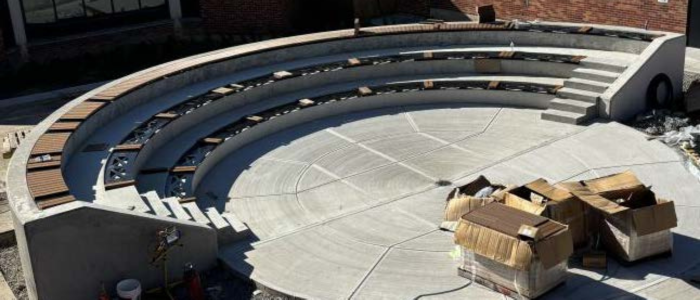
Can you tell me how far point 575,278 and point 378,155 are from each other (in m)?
6.61

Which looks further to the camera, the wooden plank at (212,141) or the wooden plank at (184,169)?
the wooden plank at (212,141)

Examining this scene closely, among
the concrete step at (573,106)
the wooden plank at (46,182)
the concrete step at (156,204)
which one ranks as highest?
the wooden plank at (46,182)

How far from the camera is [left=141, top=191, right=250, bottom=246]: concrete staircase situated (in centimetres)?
1469

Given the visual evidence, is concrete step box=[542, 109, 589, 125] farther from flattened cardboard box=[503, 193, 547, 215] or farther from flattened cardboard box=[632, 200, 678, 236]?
flattened cardboard box=[632, 200, 678, 236]

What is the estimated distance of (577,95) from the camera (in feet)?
67.7

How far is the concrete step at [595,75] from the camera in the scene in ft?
68.4

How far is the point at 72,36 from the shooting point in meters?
28.8

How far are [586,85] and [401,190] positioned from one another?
6.42 metres

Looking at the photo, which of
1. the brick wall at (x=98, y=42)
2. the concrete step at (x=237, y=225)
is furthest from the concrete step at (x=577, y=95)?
the brick wall at (x=98, y=42)

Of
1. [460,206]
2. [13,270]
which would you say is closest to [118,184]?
[13,270]

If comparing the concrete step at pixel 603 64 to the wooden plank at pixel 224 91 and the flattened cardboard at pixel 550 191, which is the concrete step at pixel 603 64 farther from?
the wooden plank at pixel 224 91

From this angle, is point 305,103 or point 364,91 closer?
point 305,103

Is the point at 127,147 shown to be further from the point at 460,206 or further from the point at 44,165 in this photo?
the point at 460,206

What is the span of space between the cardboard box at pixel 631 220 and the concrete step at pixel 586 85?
6.69 m
